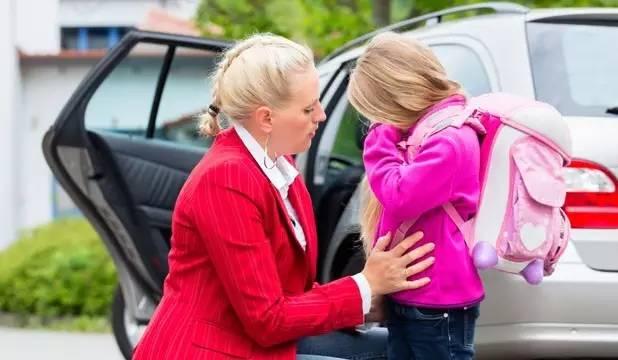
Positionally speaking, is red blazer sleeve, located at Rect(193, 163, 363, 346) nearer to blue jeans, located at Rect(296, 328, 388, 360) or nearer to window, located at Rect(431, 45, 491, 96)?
blue jeans, located at Rect(296, 328, 388, 360)

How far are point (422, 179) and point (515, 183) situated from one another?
0.26 m

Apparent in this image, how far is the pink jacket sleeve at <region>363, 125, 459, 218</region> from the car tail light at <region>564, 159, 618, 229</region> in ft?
3.36

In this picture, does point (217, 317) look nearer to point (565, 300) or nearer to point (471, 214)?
point (471, 214)

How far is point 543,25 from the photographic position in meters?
4.69

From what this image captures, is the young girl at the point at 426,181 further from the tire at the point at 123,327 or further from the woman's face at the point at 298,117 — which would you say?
the tire at the point at 123,327

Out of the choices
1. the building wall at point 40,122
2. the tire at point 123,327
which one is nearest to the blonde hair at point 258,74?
the tire at point 123,327

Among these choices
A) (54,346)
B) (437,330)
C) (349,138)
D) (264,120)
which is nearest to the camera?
(264,120)

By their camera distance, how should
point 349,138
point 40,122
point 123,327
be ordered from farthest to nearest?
point 40,122, point 123,327, point 349,138

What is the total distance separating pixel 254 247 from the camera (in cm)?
307

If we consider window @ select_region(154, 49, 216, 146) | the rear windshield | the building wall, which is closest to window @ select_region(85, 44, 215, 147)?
window @ select_region(154, 49, 216, 146)

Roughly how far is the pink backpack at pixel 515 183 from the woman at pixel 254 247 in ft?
0.59

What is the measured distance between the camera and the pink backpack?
330 centimetres

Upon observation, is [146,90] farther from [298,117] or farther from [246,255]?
[246,255]

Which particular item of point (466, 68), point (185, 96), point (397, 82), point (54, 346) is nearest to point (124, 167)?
point (466, 68)
